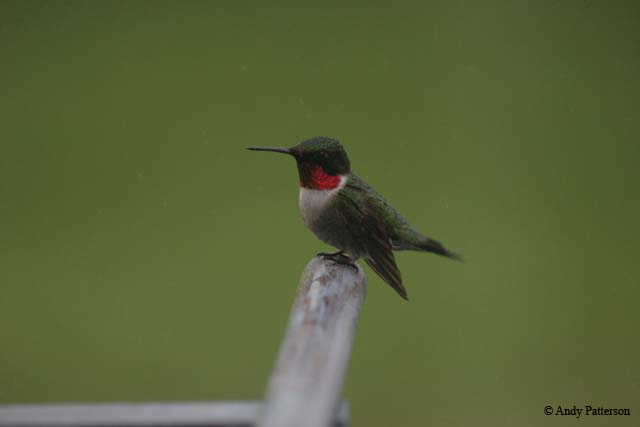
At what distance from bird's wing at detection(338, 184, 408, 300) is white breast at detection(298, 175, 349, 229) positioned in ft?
0.10

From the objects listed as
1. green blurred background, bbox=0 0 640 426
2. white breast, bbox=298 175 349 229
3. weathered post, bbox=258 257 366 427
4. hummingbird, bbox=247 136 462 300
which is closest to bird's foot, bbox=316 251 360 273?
hummingbird, bbox=247 136 462 300

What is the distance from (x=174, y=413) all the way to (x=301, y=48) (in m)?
8.76

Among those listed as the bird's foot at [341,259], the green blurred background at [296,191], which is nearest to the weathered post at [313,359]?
the bird's foot at [341,259]

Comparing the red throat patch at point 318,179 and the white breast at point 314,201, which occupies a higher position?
the red throat patch at point 318,179

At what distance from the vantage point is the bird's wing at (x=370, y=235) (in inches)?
93.8

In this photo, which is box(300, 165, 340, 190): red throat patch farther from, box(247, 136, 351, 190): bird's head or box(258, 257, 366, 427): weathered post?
box(258, 257, 366, 427): weathered post

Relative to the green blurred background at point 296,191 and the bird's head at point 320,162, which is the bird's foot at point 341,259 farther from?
the green blurred background at point 296,191

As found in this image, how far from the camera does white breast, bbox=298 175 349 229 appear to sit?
→ 7.76 ft

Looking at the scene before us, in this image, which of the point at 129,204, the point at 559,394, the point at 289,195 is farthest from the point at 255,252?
the point at 559,394

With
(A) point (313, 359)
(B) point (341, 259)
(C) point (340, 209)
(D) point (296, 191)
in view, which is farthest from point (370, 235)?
(D) point (296, 191)

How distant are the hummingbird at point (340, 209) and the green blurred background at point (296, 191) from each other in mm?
2920

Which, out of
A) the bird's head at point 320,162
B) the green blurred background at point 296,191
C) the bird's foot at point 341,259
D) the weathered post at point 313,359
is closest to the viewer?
the weathered post at point 313,359

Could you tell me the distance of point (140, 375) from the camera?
583cm

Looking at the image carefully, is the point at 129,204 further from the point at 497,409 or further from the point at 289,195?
the point at 497,409
